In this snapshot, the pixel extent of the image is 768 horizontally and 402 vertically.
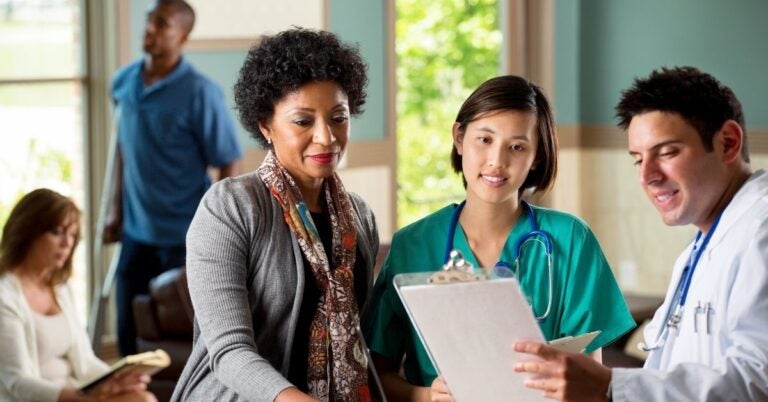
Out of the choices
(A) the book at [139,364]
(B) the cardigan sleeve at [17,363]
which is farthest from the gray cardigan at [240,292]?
(B) the cardigan sleeve at [17,363]

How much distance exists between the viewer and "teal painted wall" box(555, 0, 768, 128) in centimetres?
656

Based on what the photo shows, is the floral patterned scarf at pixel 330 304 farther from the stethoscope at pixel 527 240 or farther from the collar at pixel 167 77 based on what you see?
the collar at pixel 167 77

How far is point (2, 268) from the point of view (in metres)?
3.43

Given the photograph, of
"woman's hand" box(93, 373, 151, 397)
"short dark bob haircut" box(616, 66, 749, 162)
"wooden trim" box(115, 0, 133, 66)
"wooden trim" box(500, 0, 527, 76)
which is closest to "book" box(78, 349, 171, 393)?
"woman's hand" box(93, 373, 151, 397)

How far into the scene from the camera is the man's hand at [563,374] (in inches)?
72.3

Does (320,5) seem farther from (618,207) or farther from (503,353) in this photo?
(503,353)

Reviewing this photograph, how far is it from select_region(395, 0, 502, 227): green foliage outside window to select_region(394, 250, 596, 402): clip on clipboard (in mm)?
4749

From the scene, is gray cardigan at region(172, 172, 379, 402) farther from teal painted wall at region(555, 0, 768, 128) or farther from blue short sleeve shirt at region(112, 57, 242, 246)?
teal painted wall at region(555, 0, 768, 128)

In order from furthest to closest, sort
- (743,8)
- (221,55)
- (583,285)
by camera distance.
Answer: (743,8) < (221,55) < (583,285)

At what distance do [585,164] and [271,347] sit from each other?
5.43 metres

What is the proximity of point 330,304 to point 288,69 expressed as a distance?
0.40 meters

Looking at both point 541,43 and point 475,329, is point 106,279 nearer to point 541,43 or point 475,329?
point 541,43

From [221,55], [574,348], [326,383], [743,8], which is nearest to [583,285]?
[574,348]

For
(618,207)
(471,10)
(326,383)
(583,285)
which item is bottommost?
(618,207)
